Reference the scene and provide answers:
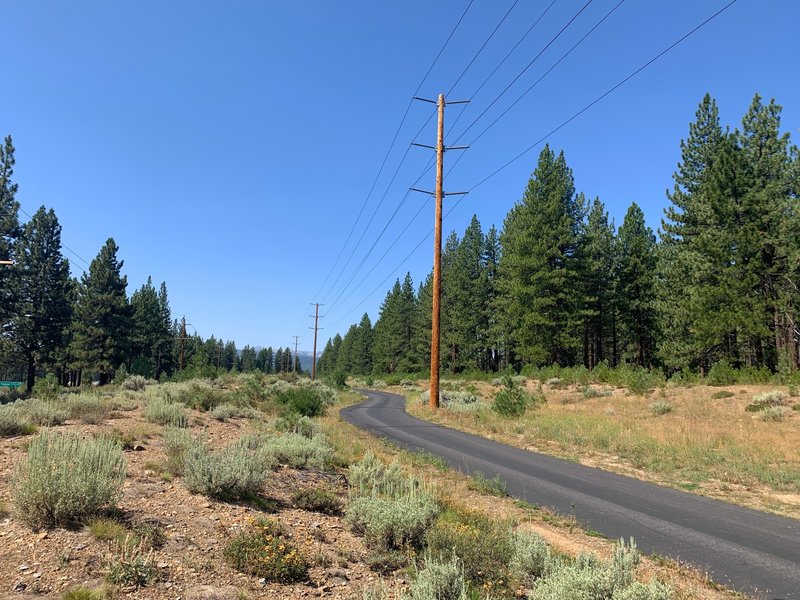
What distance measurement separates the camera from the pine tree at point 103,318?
171 ft

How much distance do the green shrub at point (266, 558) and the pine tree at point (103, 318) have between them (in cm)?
5590

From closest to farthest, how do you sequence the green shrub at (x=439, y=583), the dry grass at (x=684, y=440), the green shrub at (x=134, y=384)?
the green shrub at (x=439, y=583) < the dry grass at (x=684, y=440) < the green shrub at (x=134, y=384)

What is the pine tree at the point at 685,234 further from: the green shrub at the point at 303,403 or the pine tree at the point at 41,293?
the pine tree at the point at 41,293

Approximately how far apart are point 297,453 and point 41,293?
52306 millimetres

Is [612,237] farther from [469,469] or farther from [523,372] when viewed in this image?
[469,469]

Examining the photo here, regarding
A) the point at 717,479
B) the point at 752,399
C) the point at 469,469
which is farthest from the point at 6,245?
the point at 752,399

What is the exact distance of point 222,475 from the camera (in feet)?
20.4

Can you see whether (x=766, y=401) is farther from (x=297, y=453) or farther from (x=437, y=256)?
(x=297, y=453)

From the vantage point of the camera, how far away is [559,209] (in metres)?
42.5

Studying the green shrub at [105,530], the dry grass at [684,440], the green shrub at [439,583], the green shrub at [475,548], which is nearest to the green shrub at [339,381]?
the dry grass at [684,440]

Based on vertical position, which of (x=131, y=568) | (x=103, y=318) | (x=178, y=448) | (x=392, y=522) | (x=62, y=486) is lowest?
(x=392, y=522)

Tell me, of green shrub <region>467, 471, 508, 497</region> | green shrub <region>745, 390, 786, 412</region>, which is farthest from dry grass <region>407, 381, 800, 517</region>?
green shrub <region>467, 471, 508, 497</region>

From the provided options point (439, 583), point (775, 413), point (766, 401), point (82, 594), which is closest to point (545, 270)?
point (766, 401)

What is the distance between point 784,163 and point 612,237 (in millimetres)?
20770
